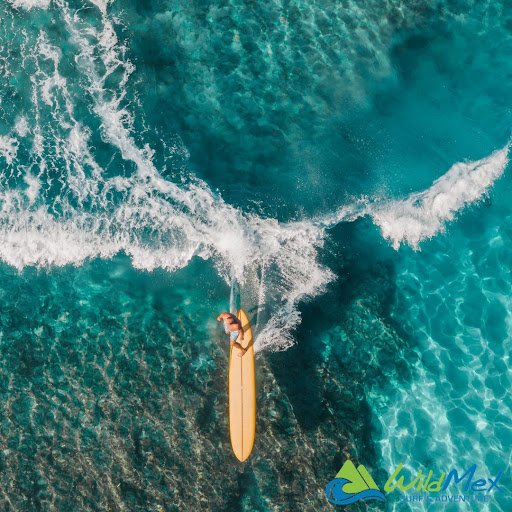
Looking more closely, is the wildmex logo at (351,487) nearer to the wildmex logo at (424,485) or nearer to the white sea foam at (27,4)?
the wildmex logo at (424,485)

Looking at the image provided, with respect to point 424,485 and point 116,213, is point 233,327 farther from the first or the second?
point 424,485

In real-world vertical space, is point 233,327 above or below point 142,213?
below

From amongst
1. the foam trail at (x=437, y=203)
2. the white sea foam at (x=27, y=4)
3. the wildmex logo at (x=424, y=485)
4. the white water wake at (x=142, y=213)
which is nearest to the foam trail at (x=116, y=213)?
the white water wake at (x=142, y=213)

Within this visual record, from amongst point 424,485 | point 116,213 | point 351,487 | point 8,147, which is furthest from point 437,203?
point 8,147

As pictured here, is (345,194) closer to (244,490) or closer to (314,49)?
(314,49)

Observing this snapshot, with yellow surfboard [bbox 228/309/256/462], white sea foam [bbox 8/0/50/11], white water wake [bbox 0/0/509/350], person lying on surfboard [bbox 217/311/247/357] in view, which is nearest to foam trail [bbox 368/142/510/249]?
white water wake [bbox 0/0/509/350]

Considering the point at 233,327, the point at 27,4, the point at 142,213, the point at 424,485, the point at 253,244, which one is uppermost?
the point at 27,4

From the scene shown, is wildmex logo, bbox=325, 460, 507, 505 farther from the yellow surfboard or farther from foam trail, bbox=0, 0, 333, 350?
foam trail, bbox=0, 0, 333, 350
